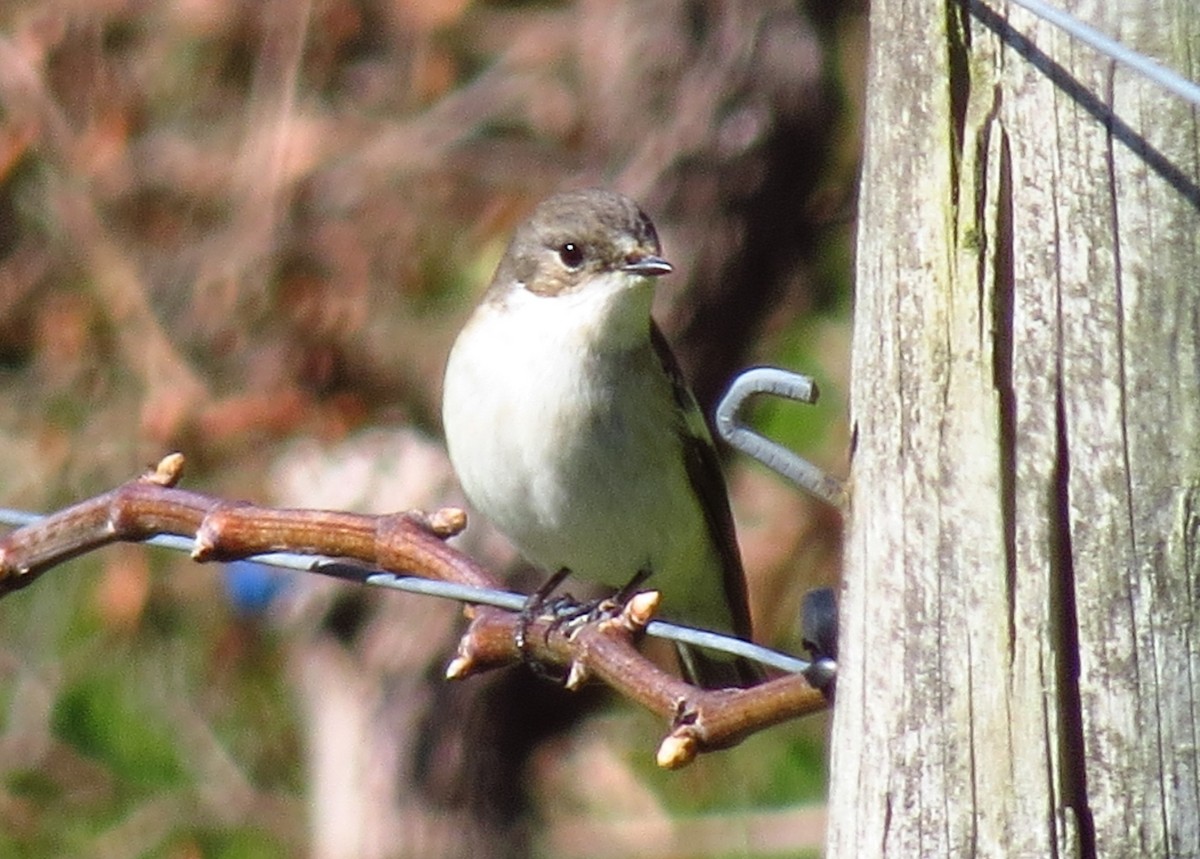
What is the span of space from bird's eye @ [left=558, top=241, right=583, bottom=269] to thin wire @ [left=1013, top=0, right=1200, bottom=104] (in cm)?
295

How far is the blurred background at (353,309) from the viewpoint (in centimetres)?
741

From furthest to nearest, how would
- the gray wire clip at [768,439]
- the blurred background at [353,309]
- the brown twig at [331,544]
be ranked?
1. the blurred background at [353,309]
2. the brown twig at [331,544]
3. the gray wire clip at [768,439]

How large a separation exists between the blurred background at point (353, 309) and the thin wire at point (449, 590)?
4109 millimetres

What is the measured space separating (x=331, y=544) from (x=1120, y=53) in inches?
48.5

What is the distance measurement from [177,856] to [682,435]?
12.2 feet

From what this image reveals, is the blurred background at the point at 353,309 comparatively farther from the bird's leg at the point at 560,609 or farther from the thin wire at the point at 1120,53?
the thin wire at the point at 1120,53

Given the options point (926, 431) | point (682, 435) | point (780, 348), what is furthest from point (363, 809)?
point (926, 431)

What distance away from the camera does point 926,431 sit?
2.31 metres

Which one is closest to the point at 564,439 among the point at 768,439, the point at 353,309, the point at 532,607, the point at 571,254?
the point at 571,254

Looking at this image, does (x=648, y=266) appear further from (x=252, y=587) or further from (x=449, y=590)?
(x=252, y=587)

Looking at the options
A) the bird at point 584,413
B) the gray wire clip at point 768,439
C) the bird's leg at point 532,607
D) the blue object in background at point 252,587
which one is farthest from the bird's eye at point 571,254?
the blue object in background at point 252,587

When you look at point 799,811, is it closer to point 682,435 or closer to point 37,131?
point 682,435

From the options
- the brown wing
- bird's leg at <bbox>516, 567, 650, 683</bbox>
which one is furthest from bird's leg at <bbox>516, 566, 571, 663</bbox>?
the brown wing

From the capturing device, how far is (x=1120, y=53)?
2.09 m
